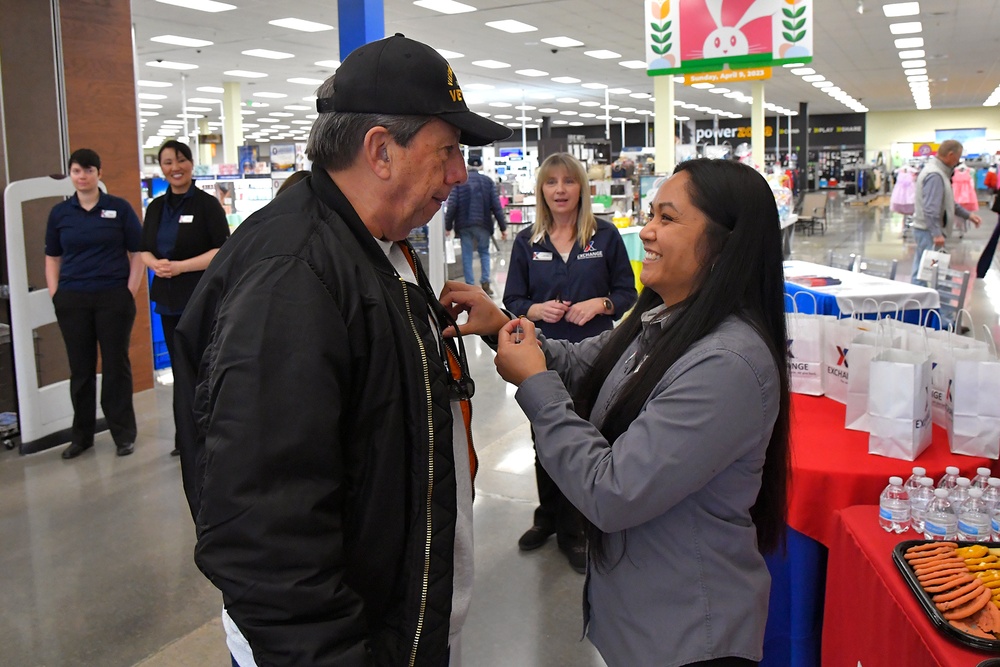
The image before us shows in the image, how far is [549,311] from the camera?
3.23 meters

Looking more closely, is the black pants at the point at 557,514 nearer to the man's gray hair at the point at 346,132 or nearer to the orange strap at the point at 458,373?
Answer: the orange strap at the point at 458,373

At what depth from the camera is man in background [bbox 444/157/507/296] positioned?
1036 cm

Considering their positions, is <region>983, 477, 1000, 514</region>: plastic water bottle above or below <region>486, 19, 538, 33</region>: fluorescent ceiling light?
below

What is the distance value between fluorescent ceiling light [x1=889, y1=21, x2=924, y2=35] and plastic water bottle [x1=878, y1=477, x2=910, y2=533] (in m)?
13.8

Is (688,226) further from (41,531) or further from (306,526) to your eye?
(41,531)

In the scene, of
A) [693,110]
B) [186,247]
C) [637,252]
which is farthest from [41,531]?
[693,110]

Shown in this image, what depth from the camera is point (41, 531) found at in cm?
364

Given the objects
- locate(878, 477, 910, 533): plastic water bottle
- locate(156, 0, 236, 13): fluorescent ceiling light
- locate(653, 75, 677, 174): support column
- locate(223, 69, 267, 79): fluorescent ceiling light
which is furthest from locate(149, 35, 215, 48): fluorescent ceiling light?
locate(878, 477, 910, 533): plastic water bottle

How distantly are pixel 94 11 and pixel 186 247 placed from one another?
7.72 ft

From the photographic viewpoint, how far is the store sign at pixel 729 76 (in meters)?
8.41

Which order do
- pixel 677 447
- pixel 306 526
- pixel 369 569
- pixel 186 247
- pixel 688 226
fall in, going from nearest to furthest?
pixel 306 526
pixel 369 569
pixel 677 447
pixel 688 226
pixel 186 247

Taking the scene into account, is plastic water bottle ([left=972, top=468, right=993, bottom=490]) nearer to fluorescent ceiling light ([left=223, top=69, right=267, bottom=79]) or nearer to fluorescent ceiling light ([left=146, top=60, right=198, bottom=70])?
fluorescent ceiling light ([left=146, top=60, right=198, bottom=70])

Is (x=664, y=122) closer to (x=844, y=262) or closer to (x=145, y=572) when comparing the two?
(x=844, y=262)

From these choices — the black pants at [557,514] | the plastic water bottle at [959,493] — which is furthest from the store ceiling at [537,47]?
the plastic water bottle at [959,493]
